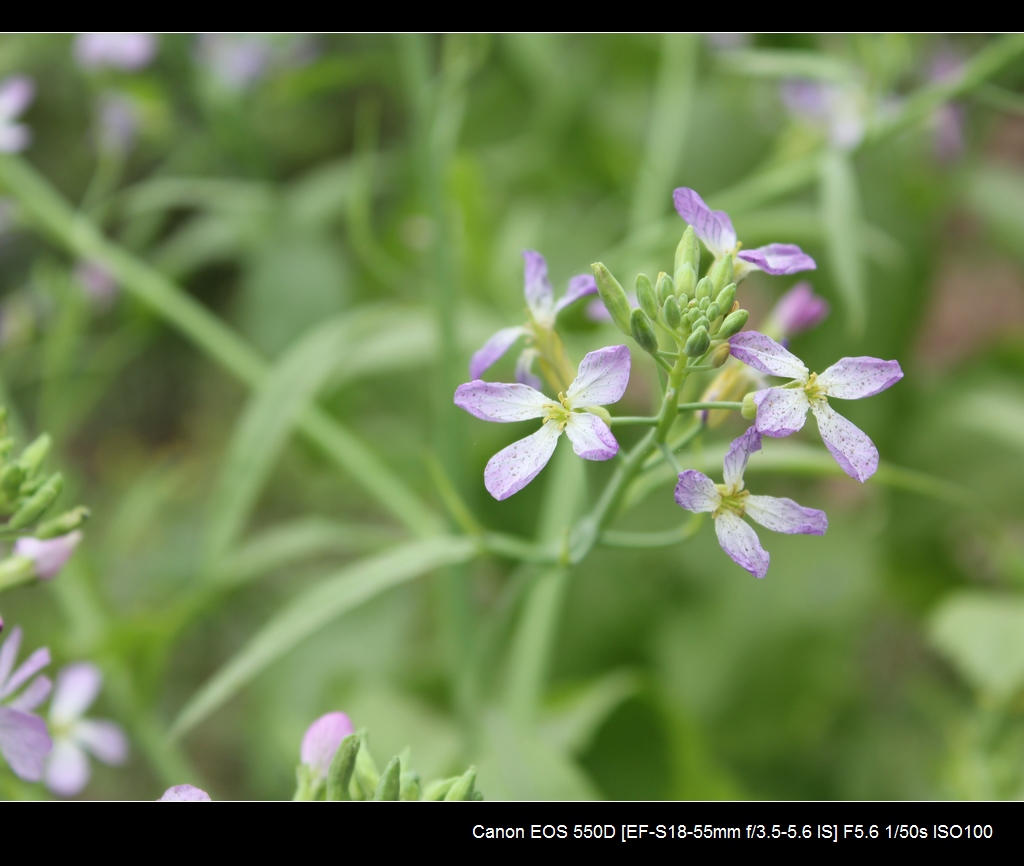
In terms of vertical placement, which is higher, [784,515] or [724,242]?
[724,242]

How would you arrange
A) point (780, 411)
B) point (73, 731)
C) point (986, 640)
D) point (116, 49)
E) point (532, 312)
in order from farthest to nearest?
1. point (116, 49)
2. point (986, 640)
3. point (73, 731)
4. point (532, 312)
5. point (780, 411)

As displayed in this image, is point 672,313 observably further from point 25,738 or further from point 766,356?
Result: point 25,738

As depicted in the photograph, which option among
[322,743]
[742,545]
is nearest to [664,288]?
[742,545]

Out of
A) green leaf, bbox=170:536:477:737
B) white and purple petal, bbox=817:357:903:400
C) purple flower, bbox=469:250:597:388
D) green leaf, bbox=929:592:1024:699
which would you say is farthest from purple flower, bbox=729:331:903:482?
green leaf, bbox=929:592:1024:699

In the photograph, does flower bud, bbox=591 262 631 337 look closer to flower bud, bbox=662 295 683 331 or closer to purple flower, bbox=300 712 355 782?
flower bud, bbox=662 295 683 331
